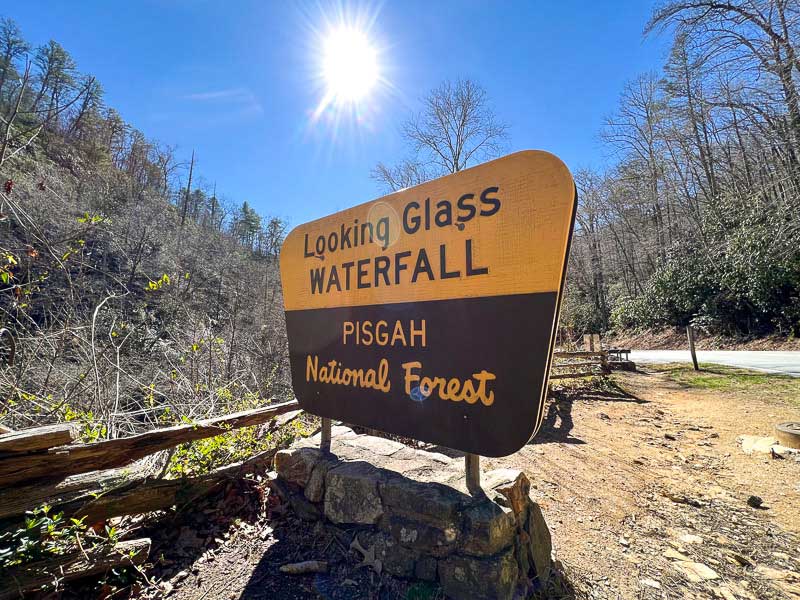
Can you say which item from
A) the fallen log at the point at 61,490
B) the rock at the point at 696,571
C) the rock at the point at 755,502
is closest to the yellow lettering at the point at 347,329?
the fallen log at the point at 61,490

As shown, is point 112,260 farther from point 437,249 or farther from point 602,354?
point 602,354

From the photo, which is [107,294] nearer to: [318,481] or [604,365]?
[318,481]

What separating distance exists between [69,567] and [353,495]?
150cm

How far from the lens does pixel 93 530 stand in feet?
6.65

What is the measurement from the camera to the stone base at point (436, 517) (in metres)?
1.80

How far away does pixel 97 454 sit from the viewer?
2.13 metres

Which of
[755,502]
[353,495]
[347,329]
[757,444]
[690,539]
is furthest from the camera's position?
[757,444]

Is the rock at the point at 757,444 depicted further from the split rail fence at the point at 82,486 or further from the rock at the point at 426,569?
the split rail fence at the point at 82,486

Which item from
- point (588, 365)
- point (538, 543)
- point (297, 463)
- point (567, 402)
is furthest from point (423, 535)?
point (588, 365)

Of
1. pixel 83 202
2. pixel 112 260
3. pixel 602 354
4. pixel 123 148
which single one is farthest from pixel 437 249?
pixel 123 148

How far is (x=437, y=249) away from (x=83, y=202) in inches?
682

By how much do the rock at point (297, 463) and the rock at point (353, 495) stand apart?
0.24 metres

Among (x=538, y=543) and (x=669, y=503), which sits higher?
(x=538, y=543)

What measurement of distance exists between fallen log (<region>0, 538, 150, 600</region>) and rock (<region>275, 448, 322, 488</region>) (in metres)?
0.92
